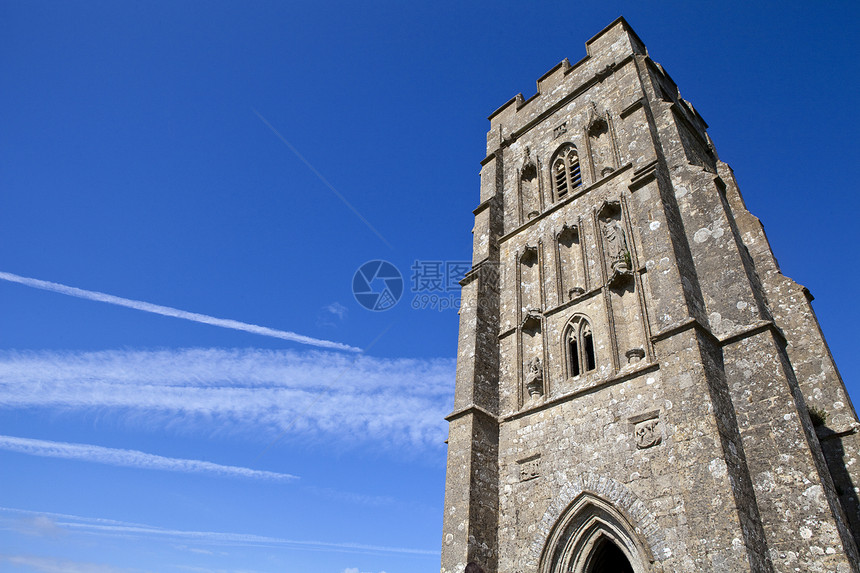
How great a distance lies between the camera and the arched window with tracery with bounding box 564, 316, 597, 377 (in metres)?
12.7

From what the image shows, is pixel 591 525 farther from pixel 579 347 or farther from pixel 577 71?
pixel 577 71

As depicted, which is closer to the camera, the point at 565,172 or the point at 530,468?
the point at 530,468

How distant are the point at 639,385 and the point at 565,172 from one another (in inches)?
339

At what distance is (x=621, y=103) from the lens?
16.3m

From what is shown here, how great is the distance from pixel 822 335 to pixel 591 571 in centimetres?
736

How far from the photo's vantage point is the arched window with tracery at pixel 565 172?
17.0 meters

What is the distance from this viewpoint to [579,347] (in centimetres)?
1295

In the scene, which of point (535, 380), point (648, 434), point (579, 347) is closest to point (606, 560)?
point (648, 434)

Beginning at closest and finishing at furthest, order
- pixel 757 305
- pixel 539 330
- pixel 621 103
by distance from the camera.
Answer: pixel 757 305
pixel 539 330
pixel 621 103

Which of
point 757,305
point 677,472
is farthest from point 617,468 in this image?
point 757,305

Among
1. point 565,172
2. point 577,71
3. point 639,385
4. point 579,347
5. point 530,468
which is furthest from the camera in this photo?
point 577,71

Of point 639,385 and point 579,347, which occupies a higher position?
point 579,347

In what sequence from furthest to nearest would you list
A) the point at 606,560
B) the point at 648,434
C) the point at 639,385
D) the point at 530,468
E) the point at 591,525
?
1. the point at 530,468
2. the point at 639,385
3. the point at 606,560
4. the point at 591,525
5. the point at 648,434

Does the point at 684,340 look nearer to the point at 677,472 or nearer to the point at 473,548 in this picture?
the point at 677,472
